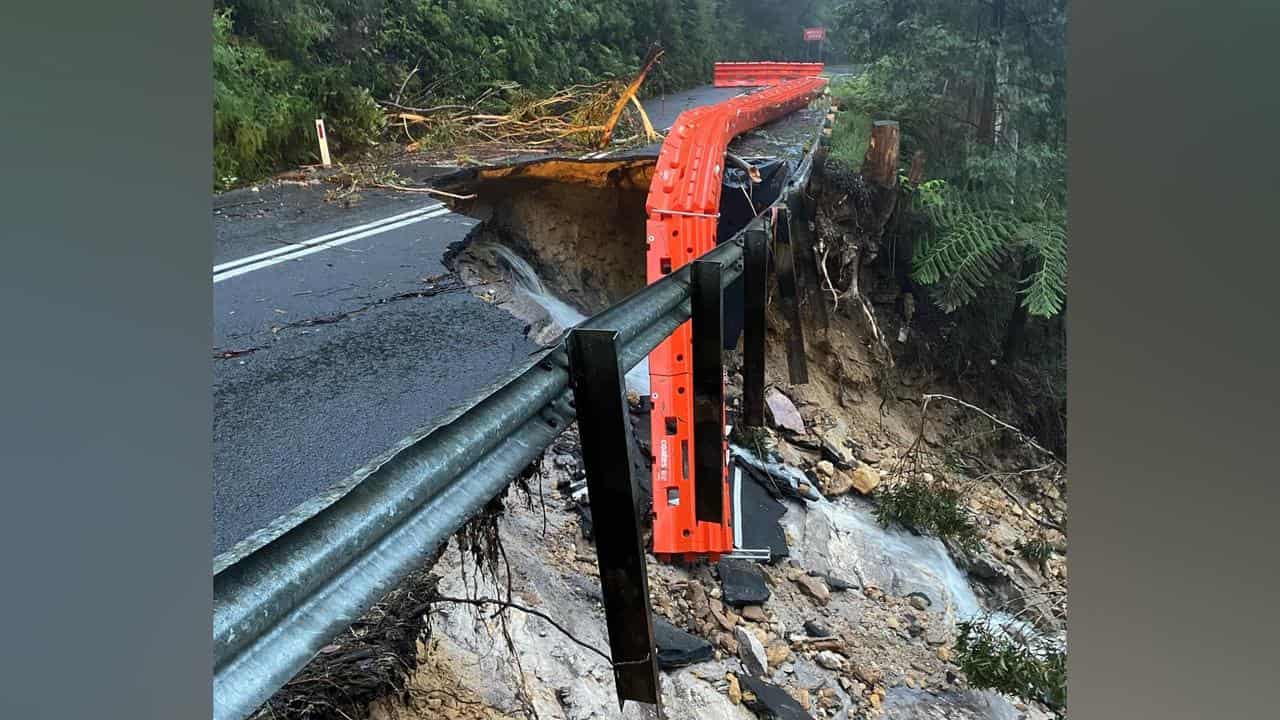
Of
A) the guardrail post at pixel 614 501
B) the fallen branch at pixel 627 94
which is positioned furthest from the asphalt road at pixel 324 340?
the guardrail post at pixel 614 501

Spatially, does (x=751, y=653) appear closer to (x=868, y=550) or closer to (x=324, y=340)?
(x=868, y=550)

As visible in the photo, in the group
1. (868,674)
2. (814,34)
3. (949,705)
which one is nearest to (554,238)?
(814,34)

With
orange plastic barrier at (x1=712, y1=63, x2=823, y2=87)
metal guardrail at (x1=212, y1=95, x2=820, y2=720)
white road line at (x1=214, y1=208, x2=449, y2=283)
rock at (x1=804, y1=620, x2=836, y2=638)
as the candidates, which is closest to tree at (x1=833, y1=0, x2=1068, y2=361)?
orange plastic barrier at (x1=712, y1=63, x2=823, y2=87)

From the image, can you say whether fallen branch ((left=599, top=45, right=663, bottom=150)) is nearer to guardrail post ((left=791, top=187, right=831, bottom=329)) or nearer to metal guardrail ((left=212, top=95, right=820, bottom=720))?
guardrail post ((left=791, top=187, right=831, bottom=329))

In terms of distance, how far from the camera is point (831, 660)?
6.97 ft

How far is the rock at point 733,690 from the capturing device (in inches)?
78.9

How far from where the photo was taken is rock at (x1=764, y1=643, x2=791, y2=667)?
2.11 metres

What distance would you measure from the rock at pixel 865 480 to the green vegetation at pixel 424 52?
107 cm

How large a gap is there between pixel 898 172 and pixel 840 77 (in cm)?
33

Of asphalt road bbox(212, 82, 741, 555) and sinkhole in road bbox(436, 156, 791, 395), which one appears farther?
sinkhole in road bbox(436, 156, 791, 395)

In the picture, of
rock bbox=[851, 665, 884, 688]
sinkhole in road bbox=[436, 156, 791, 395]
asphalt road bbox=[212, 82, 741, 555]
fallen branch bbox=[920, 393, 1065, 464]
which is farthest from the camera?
fallen branch bbox=[920, 393, 1065, 464]

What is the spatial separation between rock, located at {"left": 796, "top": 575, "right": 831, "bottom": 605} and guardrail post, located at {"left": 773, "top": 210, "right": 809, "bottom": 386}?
2.03ft
